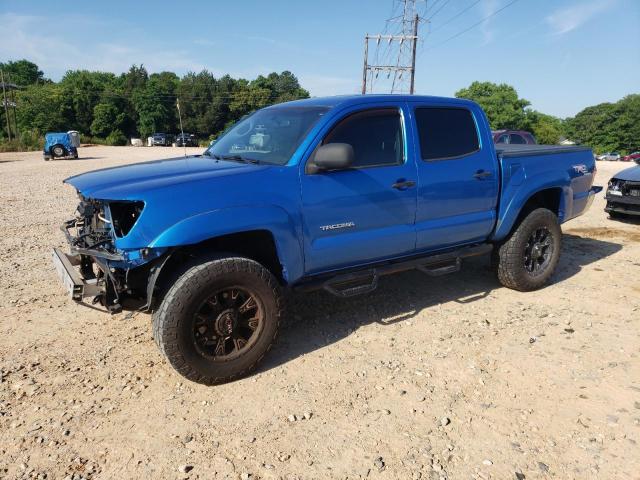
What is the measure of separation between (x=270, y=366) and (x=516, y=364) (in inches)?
73.7

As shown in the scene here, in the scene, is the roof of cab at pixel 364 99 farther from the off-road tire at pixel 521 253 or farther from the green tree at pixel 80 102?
the green tree at pixel 80 102

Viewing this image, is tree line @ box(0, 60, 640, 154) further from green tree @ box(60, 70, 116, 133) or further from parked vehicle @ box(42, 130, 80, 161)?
parked vehicle @ box(42, 130, 80, 161)

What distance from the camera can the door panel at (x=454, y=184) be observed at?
4043mm

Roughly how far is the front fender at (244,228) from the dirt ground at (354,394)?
2.74 ft

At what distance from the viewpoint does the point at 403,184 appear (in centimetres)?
383

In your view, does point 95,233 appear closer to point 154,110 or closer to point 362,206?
point 362,206

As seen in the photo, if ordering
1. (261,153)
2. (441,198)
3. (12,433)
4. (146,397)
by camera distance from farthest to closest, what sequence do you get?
1. (441,198)
2. (261,153)
3. (146,397)
4. (12,433)

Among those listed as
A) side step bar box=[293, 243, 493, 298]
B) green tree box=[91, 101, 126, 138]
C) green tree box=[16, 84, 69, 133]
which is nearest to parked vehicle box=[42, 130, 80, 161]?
side step bar box=[293, 243, 493, 298]

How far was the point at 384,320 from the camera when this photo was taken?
4297 millimetres

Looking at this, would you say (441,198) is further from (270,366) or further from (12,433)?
(12,433)

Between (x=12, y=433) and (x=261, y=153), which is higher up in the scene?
(x=261, y=153)

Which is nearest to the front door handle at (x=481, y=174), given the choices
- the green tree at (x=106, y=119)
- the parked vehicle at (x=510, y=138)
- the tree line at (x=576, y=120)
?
the parked vehicle at (x=510, y=138)

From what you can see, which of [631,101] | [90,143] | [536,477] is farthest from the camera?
[631,101]

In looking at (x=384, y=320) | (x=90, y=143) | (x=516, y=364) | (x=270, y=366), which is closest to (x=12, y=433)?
(x=270, y=366)
